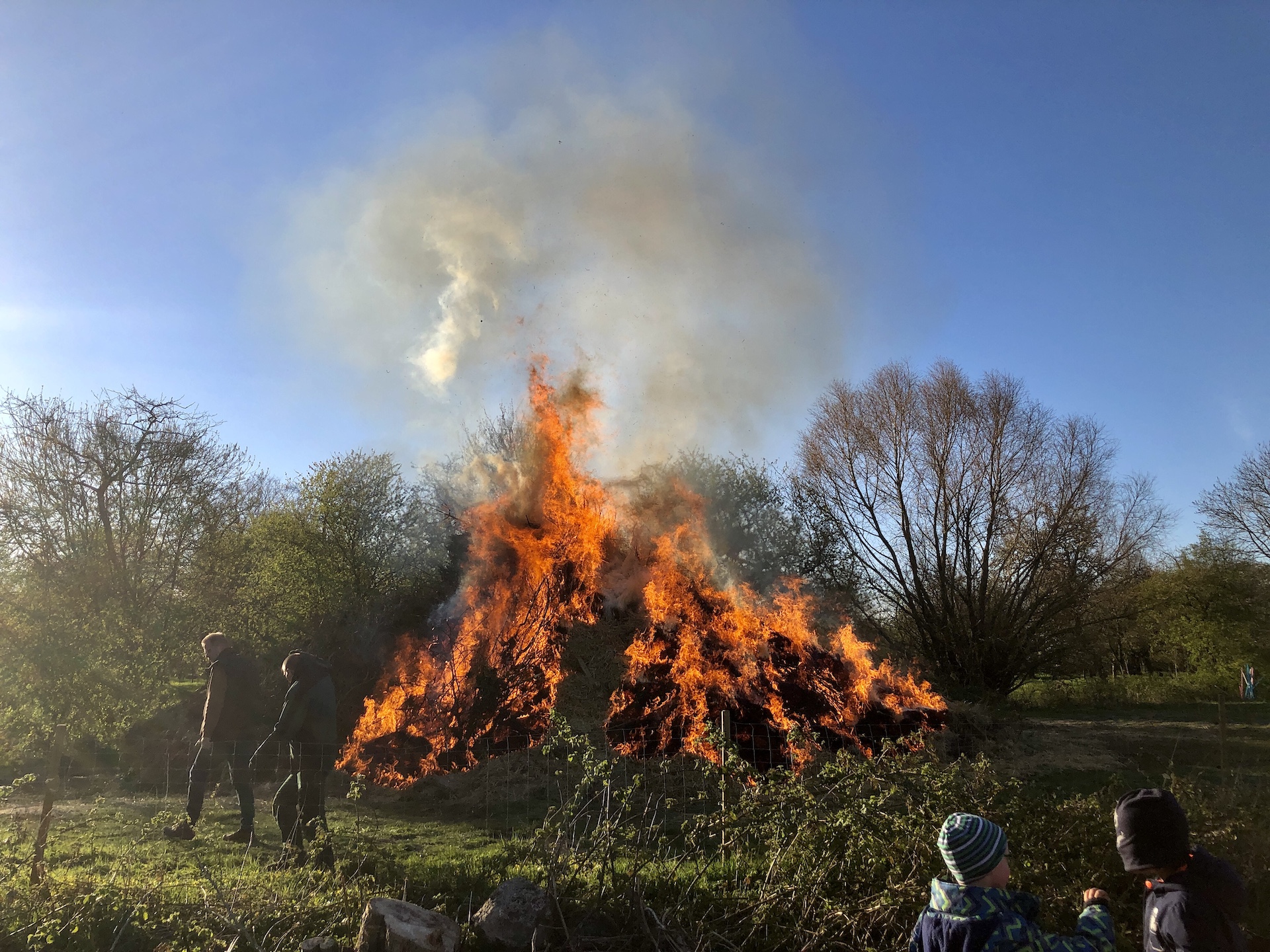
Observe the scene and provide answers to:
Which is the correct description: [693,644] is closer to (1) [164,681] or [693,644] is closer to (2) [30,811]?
(1) [164,681]

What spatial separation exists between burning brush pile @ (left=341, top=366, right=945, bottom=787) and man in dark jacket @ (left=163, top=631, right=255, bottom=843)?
341 centimetres

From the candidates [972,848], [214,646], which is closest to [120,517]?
[214,646]

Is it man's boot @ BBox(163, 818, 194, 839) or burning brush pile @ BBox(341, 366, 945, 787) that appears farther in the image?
burning brush pile @ BBox(341, 366, 945, 787)

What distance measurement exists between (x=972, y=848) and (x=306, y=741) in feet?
24.3

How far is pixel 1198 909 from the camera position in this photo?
2.71 meters

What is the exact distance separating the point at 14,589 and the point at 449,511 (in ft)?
30.7

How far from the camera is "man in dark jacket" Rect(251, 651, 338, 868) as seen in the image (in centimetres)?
718

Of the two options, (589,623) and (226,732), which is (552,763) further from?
(226,732)

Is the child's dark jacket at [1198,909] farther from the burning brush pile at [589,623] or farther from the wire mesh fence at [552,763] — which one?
the burning brush pile at [589,623]

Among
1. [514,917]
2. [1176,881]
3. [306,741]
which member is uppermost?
[1176,881]

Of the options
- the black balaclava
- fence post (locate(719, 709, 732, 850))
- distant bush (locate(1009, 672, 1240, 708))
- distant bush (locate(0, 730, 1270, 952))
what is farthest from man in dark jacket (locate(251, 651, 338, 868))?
distant bush (locate(1009, 672, 1240, 708))

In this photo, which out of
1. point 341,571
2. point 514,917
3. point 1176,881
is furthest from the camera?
point 341,571

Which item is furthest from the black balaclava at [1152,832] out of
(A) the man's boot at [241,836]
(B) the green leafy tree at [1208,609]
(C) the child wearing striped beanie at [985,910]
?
(B) the green leafy tree at [1208,609]

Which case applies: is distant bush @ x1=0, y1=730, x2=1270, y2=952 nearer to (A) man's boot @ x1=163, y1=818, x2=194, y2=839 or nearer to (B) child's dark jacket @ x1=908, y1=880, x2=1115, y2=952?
(B) child's dark jacket @ x1=908, y1=880, x2=1115, y2=952
